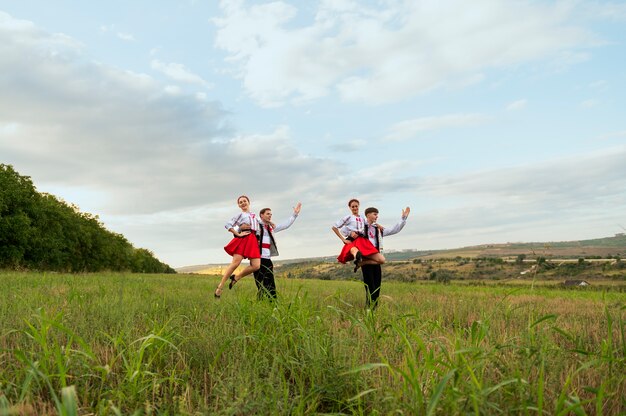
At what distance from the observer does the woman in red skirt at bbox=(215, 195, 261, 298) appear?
9984 mm

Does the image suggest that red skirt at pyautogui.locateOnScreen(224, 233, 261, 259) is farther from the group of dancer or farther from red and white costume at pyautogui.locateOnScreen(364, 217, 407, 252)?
red and white costume at pyautogui.locateOnScreen(364, 217, 407, 252)

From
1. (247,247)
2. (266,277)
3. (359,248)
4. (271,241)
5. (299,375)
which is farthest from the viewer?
(271,241)

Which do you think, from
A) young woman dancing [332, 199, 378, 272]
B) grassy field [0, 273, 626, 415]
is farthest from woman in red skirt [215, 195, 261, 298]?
grassy field [0, 273, 626, 415]

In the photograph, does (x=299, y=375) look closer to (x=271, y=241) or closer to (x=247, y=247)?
(x=247, y=247)

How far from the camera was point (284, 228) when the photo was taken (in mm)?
10398

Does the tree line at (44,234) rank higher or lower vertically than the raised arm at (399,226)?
higher

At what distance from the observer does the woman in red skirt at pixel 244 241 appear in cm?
998

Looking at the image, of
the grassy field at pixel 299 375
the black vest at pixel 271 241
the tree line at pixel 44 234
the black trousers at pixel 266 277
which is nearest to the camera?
the grassy field at pixel 299 375

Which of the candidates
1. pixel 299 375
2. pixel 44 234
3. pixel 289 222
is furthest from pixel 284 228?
pixel 44 234

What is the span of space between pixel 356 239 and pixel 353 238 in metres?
0.10

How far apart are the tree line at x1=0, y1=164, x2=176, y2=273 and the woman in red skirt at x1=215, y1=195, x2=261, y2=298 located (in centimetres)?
2682

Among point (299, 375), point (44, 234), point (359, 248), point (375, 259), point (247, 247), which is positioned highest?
point (44, 234)

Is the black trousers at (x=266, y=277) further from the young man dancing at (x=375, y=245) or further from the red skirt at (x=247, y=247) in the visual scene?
the young man dancing at (x=375, y=245)

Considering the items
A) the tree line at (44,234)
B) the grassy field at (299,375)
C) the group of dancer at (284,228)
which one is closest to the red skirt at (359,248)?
the group of dancer at (284,228)
